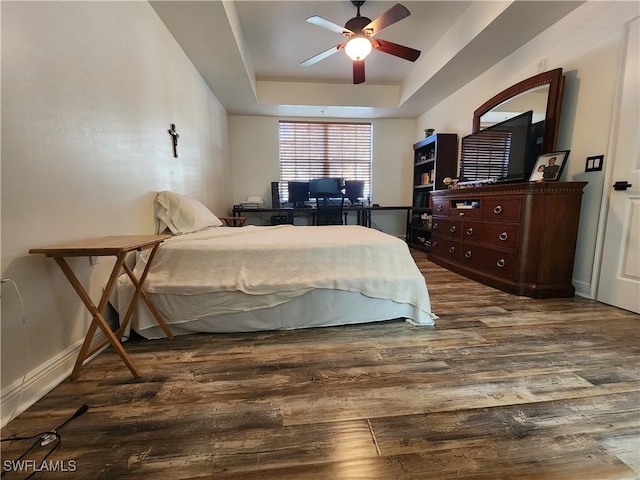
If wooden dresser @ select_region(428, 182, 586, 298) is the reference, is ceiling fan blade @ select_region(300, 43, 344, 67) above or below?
above

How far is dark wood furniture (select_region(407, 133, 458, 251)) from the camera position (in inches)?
159

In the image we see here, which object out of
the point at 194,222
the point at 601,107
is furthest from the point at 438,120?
the point at 194,222

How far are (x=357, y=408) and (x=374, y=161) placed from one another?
4.91 m

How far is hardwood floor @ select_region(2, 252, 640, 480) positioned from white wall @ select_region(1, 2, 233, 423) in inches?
12.6

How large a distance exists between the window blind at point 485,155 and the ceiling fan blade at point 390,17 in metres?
1.61

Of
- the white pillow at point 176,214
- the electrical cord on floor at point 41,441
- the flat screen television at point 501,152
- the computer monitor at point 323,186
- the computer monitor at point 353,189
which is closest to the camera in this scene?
the electrical cord on floor at point 41,441

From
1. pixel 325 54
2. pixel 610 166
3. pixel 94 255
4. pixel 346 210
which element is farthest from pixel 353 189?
pixel 94 255

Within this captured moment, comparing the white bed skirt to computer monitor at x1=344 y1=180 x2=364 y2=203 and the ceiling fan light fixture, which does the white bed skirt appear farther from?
computer monitor at x1=344 y1=180 x2=364 y2=203

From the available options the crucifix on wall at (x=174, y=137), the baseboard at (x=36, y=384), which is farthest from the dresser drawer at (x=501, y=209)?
the baseboard at (x=36, y=384)

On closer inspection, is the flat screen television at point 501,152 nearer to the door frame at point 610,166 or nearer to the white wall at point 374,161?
the door frame at point 610,166

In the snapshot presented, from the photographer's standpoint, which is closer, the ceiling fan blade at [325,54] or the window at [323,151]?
the ceiling fan blade at [325,54]

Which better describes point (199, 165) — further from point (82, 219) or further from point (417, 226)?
point (417, 226)

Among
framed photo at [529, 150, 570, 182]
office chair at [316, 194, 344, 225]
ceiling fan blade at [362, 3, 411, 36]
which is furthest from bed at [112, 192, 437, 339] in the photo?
office chair at [316, 194, 344, 225]

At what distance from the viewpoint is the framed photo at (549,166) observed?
2.26 metres
